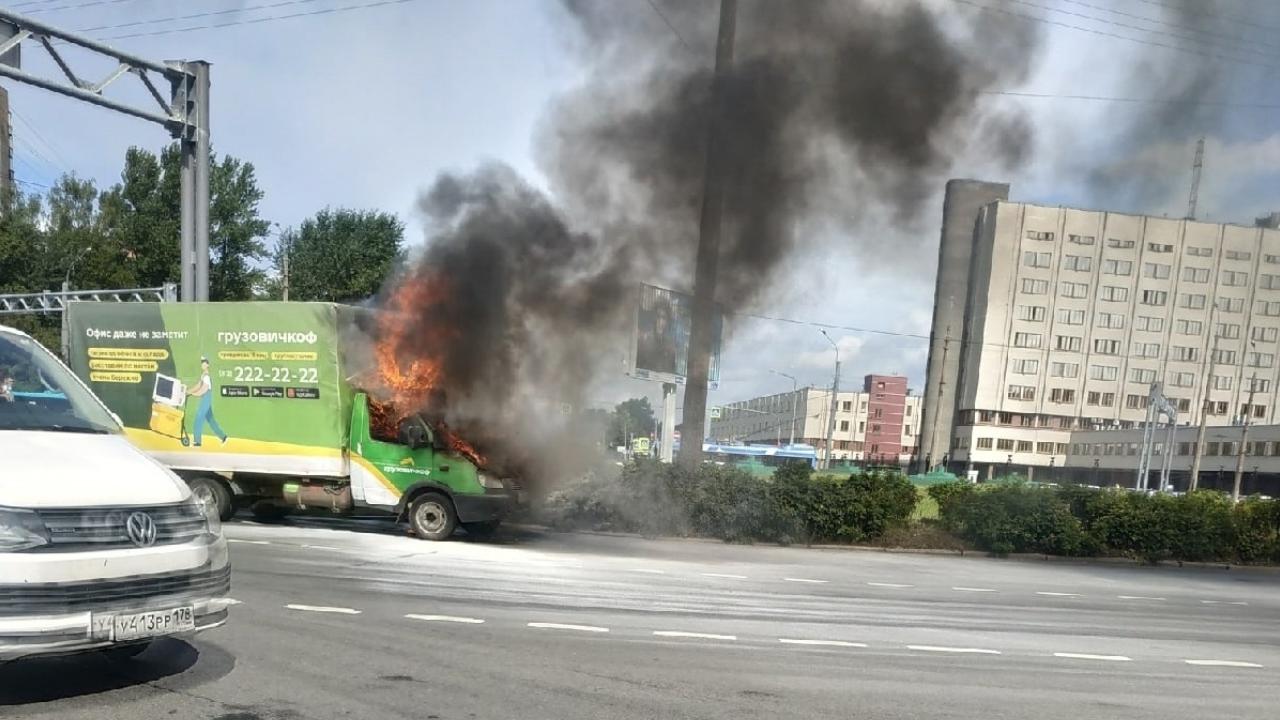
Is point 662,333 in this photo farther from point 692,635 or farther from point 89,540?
point 89,540

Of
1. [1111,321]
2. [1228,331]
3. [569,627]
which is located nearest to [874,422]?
[1111,321]

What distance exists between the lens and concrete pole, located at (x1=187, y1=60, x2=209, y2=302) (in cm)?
1620

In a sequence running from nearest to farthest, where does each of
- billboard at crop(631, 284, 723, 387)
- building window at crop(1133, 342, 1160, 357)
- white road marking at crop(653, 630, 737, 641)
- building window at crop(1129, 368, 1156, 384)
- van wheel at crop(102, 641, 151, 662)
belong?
van wheel at crop(102, 641, 151, 662), white road marking at crop(653, 630, 737, 641), billboard at crop(631, 284, 723, 387), building window at crop(1133, 342, 1160, 357), building window at crop(1129, 368, 1156, 384)

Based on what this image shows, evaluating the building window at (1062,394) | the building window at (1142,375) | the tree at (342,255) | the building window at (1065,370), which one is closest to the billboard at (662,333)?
the building window at (1142,375)

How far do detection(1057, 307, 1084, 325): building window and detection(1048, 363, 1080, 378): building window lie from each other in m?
3.16

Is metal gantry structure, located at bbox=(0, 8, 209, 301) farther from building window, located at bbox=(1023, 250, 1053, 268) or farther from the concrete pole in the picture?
building window, located at bbox=(1023, 250, 1053, 268)

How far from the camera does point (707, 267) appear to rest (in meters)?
14.2

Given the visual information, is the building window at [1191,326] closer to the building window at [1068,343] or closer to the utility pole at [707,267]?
the building window at [1068,343]

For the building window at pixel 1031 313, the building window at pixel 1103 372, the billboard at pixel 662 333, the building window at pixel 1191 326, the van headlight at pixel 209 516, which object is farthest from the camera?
the building window at pixel 1103 372

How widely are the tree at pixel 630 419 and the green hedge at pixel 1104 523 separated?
5841mm

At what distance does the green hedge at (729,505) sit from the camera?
1520cm

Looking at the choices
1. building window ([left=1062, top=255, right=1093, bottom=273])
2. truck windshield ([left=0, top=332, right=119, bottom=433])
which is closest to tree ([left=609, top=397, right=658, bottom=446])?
building window ([left=1062, top=255, right=1093, bottom=273])

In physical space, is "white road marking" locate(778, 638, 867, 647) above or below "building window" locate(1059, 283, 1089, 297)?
below

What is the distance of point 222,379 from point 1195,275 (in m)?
13.7
